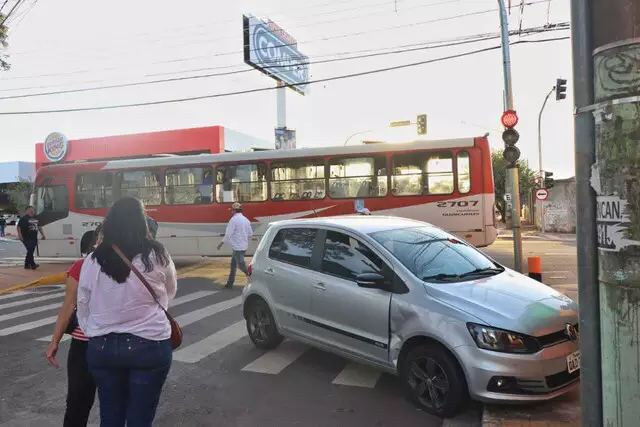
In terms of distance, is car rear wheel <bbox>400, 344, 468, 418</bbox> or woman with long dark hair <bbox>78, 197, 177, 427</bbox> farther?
car rear wheel <bbox>400, 344, 468, 418</bbox>

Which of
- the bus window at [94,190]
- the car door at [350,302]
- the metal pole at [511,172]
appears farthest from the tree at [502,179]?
the car door at [350,302]

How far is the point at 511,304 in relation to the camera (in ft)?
13.6

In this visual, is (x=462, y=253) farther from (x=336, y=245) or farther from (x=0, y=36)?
(x=0, y=36)

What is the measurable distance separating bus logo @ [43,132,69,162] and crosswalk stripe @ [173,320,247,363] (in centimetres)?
3200

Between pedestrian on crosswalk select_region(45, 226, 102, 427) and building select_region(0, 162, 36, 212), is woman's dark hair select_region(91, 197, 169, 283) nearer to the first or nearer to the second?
pedestrian on crosswalk select_region(45, 226, 102, 427)

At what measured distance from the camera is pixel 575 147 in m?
2.37

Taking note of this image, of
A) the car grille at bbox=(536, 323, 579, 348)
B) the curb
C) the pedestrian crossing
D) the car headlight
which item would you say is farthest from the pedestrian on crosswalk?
the curb

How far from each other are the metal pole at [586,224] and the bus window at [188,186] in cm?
1290

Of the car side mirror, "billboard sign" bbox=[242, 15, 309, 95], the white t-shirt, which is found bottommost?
the car side mirror

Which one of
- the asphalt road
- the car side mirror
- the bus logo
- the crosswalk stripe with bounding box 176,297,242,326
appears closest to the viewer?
the asphalt road

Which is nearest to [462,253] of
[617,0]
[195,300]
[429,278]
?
[429,278]

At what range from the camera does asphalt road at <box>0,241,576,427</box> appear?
13.9ft

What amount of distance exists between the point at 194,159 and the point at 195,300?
6057mm

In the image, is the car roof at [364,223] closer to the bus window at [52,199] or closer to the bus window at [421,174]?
the bus window at [421,174]
